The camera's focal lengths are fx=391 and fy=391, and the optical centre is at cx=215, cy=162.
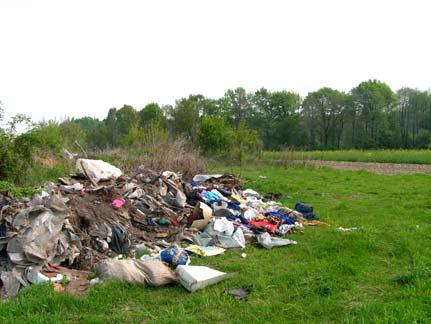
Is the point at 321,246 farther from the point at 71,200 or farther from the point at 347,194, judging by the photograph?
the point at 347,194

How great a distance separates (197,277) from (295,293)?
1071 millimetres

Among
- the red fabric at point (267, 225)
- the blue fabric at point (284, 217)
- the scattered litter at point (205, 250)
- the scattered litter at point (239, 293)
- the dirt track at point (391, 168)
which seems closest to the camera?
the scattered litter at point (239, 293)

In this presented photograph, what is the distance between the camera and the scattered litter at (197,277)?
4270mm

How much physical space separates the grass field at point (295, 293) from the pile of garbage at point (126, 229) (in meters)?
0.28

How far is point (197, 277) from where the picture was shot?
171 inches

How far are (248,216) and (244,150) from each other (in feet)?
60.1

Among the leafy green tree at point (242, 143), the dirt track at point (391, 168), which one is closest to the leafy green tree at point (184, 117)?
the leafy green tree at point (242, 143)

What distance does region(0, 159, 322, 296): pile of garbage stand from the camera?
459 cm

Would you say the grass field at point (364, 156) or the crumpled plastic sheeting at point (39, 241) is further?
the grass field at point (364, 156)

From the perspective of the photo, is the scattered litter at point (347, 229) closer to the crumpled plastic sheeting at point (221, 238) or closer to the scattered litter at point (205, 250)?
the crumpled plastic sheeting at point (221, 238)

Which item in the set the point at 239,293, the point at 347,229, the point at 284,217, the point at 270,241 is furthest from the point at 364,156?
the point at 239,293

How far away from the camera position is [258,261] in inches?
214

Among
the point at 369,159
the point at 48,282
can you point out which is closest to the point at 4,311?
the point at 48,282

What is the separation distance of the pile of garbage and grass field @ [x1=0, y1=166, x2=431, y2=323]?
0.28 m
